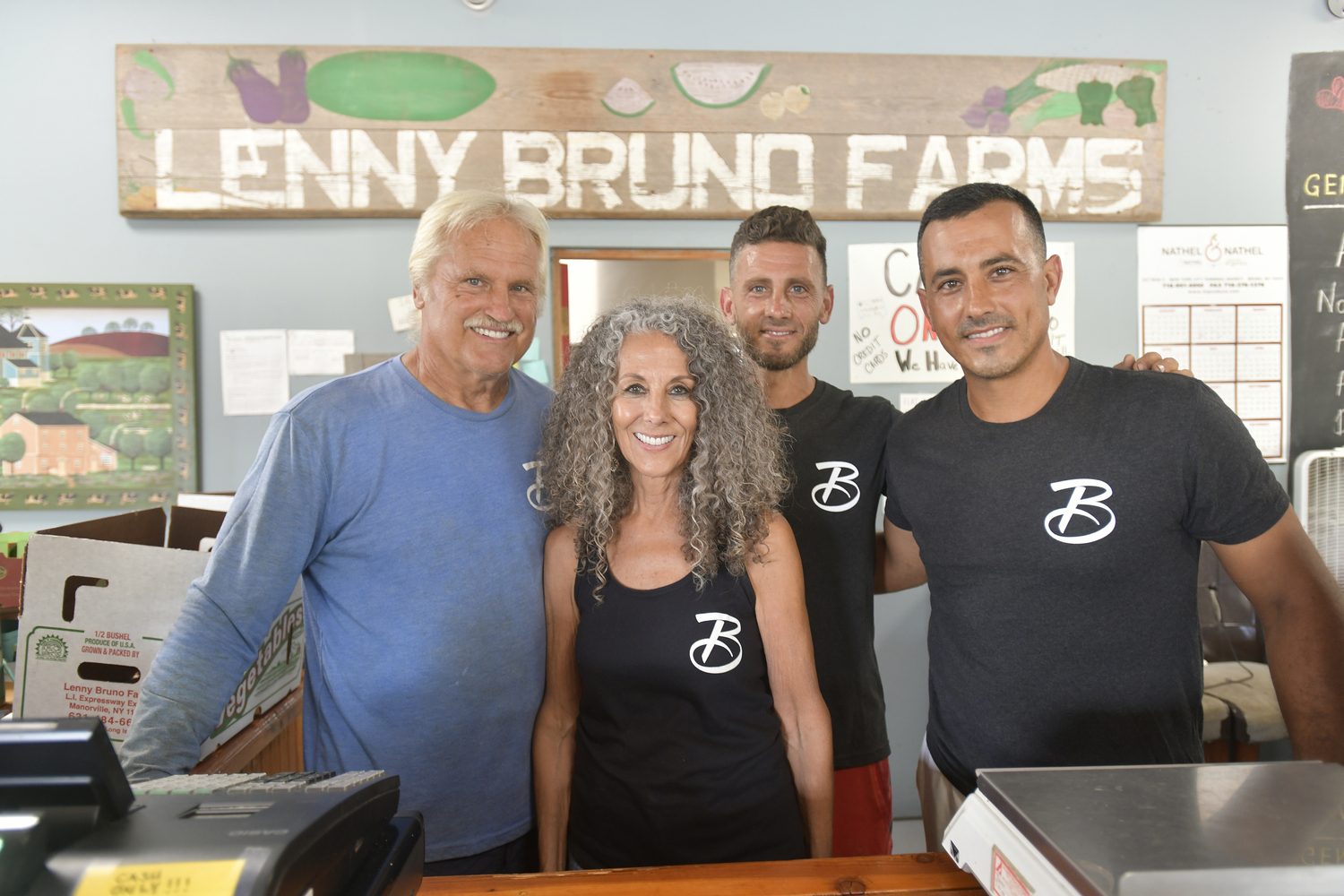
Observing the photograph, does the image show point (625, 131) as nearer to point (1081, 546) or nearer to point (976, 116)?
point (976, 116)

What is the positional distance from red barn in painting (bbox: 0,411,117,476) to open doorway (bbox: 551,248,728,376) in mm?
1799

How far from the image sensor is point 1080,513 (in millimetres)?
1303

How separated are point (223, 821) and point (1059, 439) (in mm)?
1407

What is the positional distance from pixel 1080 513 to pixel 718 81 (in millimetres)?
2165

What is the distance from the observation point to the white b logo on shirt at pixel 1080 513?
1.29 m

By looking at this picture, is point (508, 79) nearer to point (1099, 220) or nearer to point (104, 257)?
point (104, 257)

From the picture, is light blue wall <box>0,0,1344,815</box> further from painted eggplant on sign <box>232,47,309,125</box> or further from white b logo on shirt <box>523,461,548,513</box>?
white b logo on shirt <box>523,461,548,513</box>

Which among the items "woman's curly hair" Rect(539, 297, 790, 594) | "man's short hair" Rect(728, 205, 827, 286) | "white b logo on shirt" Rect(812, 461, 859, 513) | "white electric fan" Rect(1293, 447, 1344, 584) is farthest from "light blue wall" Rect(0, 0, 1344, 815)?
"woman's curly hair" Rect(539, 297, 790, 594)

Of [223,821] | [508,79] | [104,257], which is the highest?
[508,79]

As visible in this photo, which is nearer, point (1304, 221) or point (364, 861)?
point (364, 861)

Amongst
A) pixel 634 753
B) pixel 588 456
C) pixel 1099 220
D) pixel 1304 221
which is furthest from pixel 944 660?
pixel 1304 221

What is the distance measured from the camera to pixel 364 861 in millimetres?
661

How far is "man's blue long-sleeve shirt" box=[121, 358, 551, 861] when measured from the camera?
127 centimetres

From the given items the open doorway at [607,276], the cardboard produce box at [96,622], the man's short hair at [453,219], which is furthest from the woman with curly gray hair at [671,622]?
the open doorway at [607,276]
